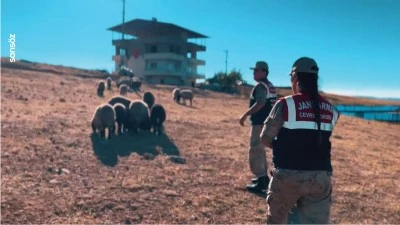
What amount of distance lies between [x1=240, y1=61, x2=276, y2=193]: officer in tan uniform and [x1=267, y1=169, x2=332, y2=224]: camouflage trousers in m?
2.82

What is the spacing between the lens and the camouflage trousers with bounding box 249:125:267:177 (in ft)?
25.6

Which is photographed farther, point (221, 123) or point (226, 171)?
point (221, 123)

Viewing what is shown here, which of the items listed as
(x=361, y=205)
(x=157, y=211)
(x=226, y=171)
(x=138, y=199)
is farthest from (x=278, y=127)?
(x=226, y=171)

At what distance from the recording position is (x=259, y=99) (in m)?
7.25

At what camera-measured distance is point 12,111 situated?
17922mm

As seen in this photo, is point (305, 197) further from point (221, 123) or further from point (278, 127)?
point (221, 123)

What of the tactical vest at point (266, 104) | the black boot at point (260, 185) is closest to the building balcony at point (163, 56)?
the black boot at point (260, 185)

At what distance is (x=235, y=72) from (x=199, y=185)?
6033 cm

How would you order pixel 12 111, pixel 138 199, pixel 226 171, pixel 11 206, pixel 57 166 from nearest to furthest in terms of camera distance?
pixel 11 206, pixel 138 199, pixel 57 166, pixel 226 171, pixel 12 111

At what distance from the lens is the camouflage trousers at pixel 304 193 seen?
416 centimetres

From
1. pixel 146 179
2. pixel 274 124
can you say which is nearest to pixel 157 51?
pixel 146 179

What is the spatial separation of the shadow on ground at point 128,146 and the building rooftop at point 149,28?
2359 inches

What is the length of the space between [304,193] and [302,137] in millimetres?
569

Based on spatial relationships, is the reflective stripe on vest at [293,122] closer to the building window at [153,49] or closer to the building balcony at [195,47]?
the building window at [153,49]
